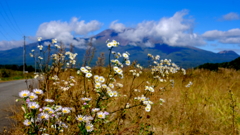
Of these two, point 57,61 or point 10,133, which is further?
point 57,61

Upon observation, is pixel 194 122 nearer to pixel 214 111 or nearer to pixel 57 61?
pixel 214 111

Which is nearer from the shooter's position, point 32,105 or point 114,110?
point 32,105

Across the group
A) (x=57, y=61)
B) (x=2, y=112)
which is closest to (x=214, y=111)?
(x=57, y=61)

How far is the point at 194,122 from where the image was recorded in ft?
9.96

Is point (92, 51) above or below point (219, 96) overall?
above

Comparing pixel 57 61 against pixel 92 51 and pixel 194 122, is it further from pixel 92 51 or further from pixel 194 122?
pixel 194 122

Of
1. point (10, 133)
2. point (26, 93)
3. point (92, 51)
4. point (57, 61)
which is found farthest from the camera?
point (92, 51)

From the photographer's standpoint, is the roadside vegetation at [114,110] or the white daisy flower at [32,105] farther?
the roadside vegetation at [114,110]

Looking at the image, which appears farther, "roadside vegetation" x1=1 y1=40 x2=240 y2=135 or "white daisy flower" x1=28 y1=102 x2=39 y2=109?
"roadside vegetation" x1=1 y1=40 x2=240 y2=135

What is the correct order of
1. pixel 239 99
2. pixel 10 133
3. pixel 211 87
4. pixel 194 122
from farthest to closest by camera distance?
pixel 211 87
pixel 239 99
pixel 194 122
pixel 10 133

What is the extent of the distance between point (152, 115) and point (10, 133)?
7.88 ft

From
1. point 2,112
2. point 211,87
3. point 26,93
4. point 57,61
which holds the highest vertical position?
point 57,61

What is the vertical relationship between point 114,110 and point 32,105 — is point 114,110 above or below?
below

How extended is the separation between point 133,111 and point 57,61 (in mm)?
1810
